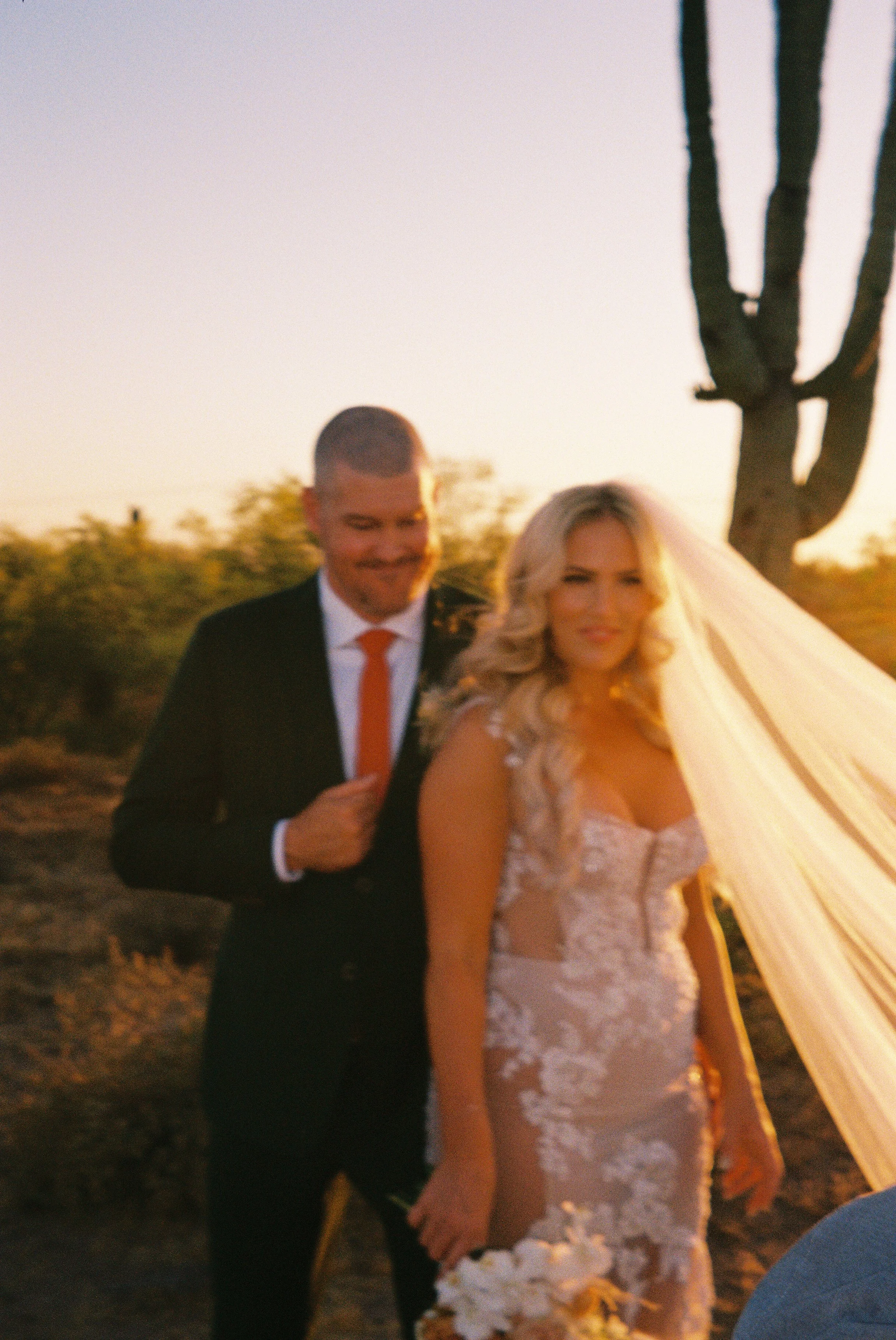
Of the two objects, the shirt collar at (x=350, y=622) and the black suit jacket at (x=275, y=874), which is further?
the shirt collar at (x=350, y=622)

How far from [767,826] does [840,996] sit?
332mm

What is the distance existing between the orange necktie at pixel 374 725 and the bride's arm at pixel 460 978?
256 mm

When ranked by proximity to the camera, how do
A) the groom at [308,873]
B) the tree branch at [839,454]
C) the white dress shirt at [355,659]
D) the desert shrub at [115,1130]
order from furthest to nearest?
the tree branch at [839,454], the desert shrub at [115,1130], the white dress shirt at [355,659], the groom at [308,873]

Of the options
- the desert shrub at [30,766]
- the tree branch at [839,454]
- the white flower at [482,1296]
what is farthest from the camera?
the desert shrub at [30,766]

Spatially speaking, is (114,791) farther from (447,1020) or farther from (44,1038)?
(447,1020)

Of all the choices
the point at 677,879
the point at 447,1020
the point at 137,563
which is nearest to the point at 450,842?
the point at 447,1020

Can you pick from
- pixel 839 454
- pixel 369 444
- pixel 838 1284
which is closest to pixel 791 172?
pixel 839 454

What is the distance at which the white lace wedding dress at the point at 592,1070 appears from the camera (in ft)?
7.62

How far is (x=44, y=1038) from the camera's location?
19.9ft

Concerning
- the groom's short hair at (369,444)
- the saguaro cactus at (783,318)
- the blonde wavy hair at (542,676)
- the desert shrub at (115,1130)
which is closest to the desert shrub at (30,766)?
the desert shrub at (115,1130)

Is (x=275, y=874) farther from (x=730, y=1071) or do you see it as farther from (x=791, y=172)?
(x=791, y=172)

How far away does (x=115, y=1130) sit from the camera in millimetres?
4496

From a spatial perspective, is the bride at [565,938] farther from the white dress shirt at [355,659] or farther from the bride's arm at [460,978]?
the white dress shirt at [355,659]

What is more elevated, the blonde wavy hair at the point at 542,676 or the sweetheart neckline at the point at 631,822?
Answer: the blonde wavy hair at the point at 542,676
